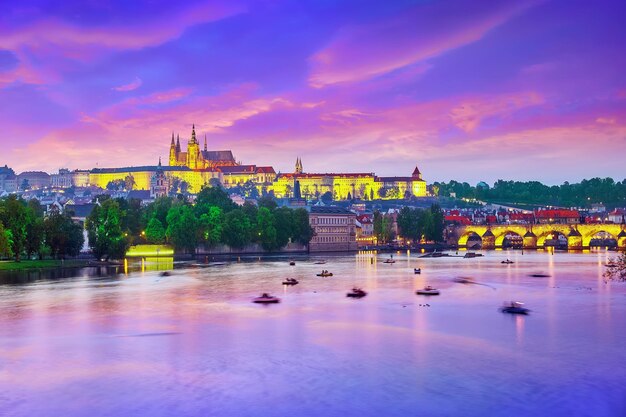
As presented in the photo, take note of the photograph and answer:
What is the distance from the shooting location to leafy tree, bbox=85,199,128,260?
225ft

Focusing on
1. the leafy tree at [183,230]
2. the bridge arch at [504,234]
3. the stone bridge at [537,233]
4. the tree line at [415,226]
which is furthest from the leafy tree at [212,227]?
the bridge arch at [504,234]

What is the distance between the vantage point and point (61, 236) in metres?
65.9

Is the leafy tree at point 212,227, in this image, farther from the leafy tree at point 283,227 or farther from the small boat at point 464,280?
the small boat at point 464,280

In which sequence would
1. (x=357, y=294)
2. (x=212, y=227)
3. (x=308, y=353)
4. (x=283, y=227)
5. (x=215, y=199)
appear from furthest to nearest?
1. (x=215, y=199)
2. (x=283, y=227)
3. (x=212, y=227)
4. (x=357, y=294)
5. (x=308, y=353)

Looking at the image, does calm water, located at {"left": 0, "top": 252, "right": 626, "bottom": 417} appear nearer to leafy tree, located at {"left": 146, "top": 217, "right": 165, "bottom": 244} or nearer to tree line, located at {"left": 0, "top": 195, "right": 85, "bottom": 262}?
tree line, located at {"left": 0, "top": 195, "right": 85, "bottom": 262}

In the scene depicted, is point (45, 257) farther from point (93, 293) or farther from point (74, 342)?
point (74, 342)

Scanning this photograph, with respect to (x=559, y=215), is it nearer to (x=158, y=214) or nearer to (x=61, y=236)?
(x=158, y=214)

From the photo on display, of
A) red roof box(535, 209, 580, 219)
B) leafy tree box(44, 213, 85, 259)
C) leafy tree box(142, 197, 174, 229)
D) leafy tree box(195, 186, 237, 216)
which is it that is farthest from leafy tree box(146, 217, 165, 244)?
red roof box(535, 209, 580, 219)

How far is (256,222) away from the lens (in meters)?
96.4

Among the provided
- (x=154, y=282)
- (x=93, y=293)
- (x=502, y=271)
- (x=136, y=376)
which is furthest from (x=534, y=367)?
(x=502, y=271)

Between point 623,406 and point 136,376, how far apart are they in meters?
14.0

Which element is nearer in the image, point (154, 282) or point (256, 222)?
point (154, 282)

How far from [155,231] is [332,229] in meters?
38.5

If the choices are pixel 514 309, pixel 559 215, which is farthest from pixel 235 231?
pixel 559 215
